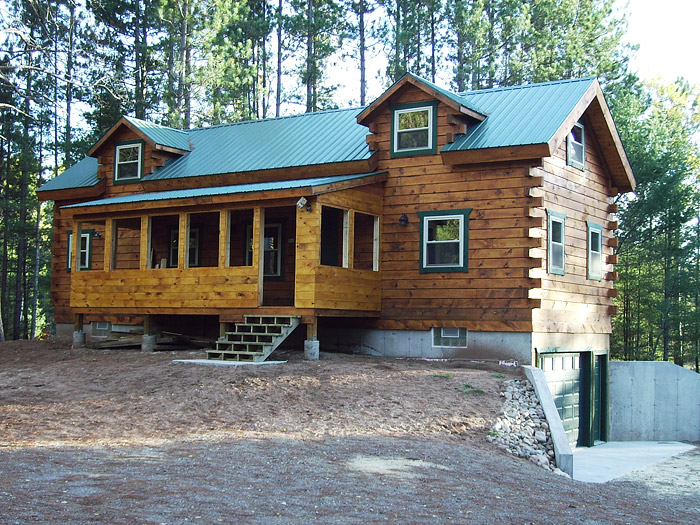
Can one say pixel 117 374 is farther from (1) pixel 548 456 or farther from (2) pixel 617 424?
(2) pixel 617 424

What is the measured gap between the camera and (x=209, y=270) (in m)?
18.0

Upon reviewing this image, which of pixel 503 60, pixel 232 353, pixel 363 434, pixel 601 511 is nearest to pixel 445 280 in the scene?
pixel 232 353

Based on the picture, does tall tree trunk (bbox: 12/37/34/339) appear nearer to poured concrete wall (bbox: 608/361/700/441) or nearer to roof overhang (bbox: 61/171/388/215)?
roof overhang (bbox: 61/171/388/215)

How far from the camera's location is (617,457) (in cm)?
1756

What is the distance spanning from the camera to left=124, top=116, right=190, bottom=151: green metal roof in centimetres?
2278

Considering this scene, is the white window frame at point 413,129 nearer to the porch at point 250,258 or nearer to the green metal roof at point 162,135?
the porch at point 250,258

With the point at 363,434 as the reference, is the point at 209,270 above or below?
above

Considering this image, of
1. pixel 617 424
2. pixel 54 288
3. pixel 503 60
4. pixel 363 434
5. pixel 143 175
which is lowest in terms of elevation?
pixel 617 424

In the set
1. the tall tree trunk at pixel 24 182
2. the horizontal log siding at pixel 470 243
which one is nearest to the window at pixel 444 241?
the horizontal log siding at pixel 470 243

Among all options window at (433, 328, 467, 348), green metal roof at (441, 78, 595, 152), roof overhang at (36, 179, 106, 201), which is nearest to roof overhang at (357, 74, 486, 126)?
green metal roof at (441, 78, 595, 152)

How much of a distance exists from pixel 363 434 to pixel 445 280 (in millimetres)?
6466

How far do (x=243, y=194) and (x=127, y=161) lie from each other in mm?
7344

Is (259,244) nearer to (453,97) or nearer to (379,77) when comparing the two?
(453,97)

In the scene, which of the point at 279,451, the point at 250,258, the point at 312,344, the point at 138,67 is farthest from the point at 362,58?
the point at 279,451
